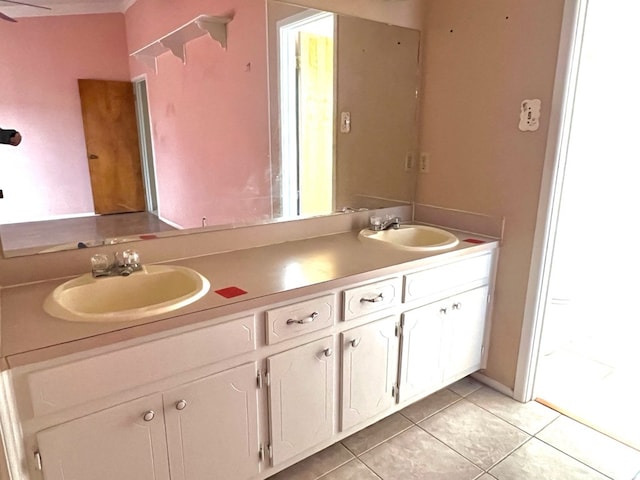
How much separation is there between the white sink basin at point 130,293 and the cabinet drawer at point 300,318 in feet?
0.84

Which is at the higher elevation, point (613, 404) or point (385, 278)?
point (385, 278)

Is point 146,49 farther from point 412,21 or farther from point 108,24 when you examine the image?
point 412,21

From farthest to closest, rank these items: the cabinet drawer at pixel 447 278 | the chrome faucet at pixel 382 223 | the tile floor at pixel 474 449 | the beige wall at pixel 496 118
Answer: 1. the chrome faucet at pixel 382 223
2. the beige wall at pixel 496 118
3. the cabinet drawer at pixel 447 278
4. the tile floor at pixel 474 449

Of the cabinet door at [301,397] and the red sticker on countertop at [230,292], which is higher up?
the red sticker on countertop at [230,292]

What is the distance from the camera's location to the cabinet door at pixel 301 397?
151cm

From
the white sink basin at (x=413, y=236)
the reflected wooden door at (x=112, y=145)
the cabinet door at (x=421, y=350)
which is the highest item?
the reflected wooden door at (x=112, y=145)

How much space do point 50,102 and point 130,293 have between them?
0.72m

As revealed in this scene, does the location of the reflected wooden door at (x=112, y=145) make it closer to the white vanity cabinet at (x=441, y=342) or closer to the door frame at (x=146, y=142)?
the door frame at (x=146, y=142)

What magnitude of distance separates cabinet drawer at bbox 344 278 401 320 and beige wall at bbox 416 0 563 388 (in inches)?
30.3

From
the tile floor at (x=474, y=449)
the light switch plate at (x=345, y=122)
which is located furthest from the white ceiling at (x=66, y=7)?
the tile floor at (x=474, y=449)

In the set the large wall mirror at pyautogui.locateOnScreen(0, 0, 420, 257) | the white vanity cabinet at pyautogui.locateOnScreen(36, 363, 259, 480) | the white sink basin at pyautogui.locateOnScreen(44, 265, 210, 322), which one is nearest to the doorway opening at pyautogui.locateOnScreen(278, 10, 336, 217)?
the large wall mirror at pyautogui.locateOnScreen(0, 0, 420, 257)

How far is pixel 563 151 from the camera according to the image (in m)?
1.91

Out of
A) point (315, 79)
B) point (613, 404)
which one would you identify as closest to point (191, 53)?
point (315, 79)

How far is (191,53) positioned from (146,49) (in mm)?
197
